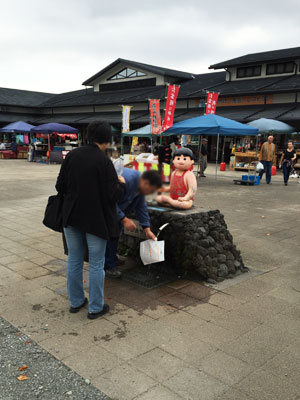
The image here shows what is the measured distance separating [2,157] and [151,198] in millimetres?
26444

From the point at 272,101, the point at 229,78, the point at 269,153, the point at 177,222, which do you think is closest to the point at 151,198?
the point at 177,222

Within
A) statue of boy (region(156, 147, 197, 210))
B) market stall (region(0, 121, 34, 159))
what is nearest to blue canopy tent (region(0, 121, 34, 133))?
market stall (region(0, 121, 34, 159))

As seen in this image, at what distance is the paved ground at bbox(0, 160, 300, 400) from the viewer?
260 centimetres

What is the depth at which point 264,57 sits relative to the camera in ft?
79.9

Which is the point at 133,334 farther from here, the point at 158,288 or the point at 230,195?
the point at 230,195

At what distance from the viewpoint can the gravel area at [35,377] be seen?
2455 millimetres

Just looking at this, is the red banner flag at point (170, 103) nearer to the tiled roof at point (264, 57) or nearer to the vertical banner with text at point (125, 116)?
the vertical banner with text at point (125, 116)

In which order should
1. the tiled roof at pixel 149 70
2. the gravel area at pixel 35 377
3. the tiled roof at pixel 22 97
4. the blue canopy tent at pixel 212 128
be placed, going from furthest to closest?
the tiled roof at pixel 22 97 → the tiled roof at pixel 149 70 → the blue canopy tent at pixel 212 128 → the gravel area at pixel 35 377

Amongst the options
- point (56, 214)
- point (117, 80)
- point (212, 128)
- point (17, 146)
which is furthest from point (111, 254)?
point (117, 80)

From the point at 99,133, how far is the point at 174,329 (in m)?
1.85

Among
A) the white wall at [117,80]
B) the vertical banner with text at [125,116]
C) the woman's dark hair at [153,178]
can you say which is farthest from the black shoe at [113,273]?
the white wall at [117,80]

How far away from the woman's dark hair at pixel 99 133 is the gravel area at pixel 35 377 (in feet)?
5.82

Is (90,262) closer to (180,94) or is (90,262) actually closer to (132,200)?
(132,200)

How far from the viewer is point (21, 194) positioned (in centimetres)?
1097
